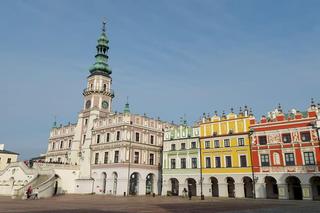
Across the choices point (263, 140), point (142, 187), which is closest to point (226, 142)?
point (263, 140)

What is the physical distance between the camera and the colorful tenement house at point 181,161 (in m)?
49.8

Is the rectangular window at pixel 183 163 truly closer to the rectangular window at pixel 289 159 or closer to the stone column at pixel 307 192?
the rectangular window at pixel 289 159

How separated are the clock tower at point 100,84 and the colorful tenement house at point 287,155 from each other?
3347 cm

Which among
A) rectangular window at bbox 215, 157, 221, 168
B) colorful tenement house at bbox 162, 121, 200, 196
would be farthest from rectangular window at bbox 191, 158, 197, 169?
rectangular window at bbox 215, 157, 221, 168

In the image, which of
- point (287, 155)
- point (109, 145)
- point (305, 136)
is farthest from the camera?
point (109, 145)

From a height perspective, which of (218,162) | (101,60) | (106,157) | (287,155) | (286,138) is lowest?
(218,162)

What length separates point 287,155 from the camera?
3978 cm

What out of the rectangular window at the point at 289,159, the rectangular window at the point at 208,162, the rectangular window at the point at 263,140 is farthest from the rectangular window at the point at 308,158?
the rectangular window at the point at 208,162

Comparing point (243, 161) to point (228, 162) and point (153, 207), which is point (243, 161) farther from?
point (153, 207)

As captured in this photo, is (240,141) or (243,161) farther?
(240,141)

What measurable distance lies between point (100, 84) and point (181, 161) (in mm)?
25359

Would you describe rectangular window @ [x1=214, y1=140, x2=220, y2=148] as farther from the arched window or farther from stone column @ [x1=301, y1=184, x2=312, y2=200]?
stone column @ [x1=301, y1=184, x2=312, y2=200]

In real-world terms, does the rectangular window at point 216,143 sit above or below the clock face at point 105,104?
below

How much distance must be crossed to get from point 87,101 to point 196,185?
100 ft
